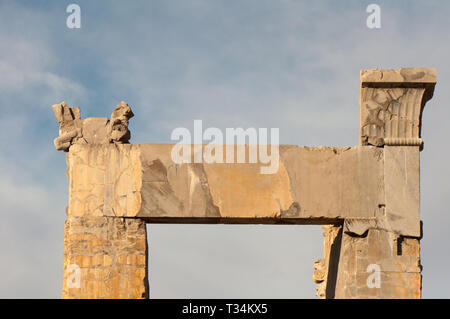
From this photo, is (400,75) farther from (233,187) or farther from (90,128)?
(90,128)

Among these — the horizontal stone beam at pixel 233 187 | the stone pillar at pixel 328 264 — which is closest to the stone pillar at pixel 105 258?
the horizontal stone beam at pixel 233 187

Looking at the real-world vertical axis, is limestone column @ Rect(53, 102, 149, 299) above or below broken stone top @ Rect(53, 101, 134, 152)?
below

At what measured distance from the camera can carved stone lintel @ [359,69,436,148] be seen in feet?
32.6

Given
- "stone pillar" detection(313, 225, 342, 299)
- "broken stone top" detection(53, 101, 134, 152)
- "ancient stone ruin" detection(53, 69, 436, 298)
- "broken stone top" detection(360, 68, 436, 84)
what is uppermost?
"broken stone top" detection(360, 68, 436, 84)

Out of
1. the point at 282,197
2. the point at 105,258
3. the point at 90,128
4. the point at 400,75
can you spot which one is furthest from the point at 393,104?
the point at 105,258

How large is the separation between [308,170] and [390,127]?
3.88ft

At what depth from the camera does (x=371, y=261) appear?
970 centimetres

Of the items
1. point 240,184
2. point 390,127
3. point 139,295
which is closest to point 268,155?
point 240,184

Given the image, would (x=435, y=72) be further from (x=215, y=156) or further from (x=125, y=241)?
(x=125, y=241)

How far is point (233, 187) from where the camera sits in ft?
32.1

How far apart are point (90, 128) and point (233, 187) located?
77.4 inches

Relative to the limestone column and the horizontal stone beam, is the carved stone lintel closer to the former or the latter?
the horizontal stone beam

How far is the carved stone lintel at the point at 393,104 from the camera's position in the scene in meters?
9.93

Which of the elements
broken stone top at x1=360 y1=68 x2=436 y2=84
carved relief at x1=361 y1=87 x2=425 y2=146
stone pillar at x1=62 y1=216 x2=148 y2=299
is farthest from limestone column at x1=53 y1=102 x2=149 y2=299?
broken stone top at x1=360 y1=68 x2=436 y2=84
